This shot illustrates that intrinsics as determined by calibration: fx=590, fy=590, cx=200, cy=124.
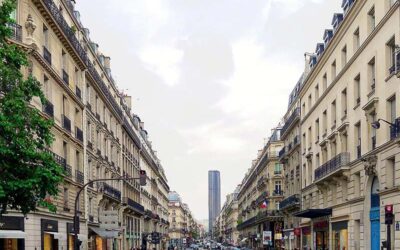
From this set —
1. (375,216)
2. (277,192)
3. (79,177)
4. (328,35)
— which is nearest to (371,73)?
(375,216)

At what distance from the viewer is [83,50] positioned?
4378 cm

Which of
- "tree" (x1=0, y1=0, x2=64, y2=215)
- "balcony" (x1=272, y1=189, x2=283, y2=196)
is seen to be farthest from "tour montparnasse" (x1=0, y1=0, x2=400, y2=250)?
"balcony" (x1=272, y1=189, x2=283, y2=196)

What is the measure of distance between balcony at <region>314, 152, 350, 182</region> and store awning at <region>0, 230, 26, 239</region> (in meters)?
20.4

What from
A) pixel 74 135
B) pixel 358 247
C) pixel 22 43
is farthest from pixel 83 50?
pixel 358 247

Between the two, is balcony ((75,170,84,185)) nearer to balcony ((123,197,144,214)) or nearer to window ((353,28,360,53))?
window ((353,28,360,53))

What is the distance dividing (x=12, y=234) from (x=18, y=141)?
38.0 feet

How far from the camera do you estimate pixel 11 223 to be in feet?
95.0

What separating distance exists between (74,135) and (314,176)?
70.0ft

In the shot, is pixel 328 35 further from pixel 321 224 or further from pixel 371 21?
pixel 321 224

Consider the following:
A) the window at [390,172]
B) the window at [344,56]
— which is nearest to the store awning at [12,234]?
the window at [390,172]

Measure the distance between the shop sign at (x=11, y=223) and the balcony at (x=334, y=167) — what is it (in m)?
20.3

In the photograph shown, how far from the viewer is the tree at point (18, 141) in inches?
706

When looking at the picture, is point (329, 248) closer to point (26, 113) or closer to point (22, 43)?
point (22, 43)

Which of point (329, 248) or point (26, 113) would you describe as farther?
point (329, 248)
